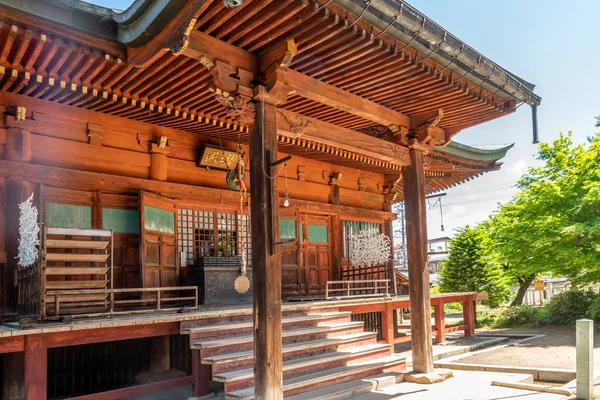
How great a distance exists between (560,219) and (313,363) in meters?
10.9

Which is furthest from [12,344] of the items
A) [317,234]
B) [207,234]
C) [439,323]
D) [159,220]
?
[439,323]

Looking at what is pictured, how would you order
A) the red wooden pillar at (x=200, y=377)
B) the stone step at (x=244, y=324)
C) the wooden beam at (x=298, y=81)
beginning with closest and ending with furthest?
the wooden beam at (x=298, y=81), the red wooden pillar at (x=200, y=377), the stone step at (x=244, y=324)

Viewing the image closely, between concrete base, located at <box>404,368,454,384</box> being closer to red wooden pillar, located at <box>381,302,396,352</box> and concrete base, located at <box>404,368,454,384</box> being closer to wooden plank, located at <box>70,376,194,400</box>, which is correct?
red wooden pillar, located at <box>381,302,396,352</box>

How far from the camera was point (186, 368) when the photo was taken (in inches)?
340

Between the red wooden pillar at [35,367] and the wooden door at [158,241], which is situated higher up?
the wooden door at [158,241]

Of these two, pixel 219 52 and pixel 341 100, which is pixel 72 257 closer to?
pixel 219 52

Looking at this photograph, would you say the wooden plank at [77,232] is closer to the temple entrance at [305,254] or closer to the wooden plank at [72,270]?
the wooden plank at [72,270]

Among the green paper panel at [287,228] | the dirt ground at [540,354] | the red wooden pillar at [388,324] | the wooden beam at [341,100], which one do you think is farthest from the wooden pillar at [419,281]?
the green paper panel at [287,228]

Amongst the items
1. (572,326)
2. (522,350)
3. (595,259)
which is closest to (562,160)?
(595,259)

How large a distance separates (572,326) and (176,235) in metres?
13.4

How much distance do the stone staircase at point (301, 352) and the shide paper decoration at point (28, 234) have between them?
236 cm

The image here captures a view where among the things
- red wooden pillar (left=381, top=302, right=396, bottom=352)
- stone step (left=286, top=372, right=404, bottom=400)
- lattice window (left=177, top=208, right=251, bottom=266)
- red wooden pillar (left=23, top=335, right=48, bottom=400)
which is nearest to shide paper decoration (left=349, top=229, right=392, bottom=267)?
red wooden pillar (left=381, top=302, right=396, bottom=352)

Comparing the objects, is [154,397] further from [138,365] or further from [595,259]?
[595,259]

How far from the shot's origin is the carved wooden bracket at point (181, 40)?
16.4 ft
